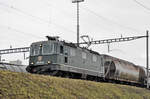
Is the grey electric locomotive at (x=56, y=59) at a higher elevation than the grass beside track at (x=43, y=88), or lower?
higher

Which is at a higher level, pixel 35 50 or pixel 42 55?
pixel 35 50

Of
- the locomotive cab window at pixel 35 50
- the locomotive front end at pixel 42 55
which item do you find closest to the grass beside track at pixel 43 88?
the locomotive front end at pixel 42 55

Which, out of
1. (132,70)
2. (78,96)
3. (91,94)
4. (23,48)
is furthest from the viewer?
(23,48)

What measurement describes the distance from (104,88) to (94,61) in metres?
6.13

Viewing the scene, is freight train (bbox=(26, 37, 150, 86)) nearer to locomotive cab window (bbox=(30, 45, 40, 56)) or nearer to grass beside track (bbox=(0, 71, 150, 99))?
locomotive cab window (bbox=(30, 45, 40, 56))

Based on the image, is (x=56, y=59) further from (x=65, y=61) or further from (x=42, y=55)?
(x=42, y=55)

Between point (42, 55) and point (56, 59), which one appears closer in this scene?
point (56, 59)

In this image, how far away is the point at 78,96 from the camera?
17.8m

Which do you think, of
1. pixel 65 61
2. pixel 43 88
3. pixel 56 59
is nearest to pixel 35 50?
pixel 56 59

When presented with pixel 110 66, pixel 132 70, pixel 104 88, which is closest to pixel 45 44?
pixel 104 88

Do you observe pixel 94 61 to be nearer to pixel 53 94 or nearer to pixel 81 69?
pixel 81 69

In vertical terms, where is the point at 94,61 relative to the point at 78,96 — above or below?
above

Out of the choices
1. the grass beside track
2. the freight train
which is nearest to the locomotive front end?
the freight train

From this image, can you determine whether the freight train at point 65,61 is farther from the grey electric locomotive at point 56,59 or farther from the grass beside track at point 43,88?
the grass beside track at point 43,88
